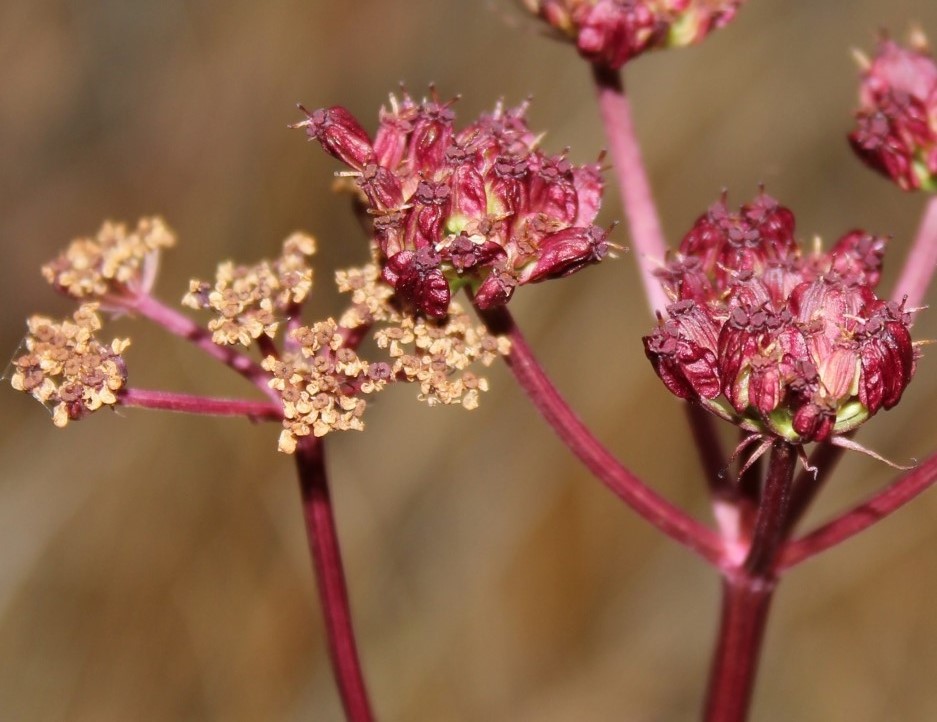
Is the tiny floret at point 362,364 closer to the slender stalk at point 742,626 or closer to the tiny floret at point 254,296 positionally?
the tiny floret at point 254,296

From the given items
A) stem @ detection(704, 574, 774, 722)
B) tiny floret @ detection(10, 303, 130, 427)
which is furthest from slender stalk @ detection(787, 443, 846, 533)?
tiny floret @ detection(10, 303, 130, 427)

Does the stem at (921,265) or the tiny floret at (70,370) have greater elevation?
the tiny floret at (70,370)

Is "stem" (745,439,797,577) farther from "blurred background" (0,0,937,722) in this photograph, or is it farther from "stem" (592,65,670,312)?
"blurred background" (0,0,937,722)

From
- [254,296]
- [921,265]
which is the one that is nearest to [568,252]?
[254,296]

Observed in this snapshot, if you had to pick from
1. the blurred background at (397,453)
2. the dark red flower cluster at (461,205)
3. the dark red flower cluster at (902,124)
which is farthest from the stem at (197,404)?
the blurred background at (397,453)

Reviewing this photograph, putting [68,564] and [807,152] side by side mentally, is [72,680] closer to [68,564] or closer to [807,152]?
[68,564]

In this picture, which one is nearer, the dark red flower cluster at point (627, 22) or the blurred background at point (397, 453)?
the dark red flower cluster at point (627, 22)
